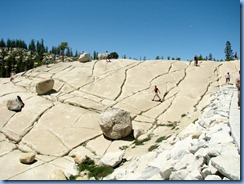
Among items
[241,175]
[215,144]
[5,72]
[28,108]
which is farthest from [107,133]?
[5,72]

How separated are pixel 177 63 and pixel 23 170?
70.2 ft

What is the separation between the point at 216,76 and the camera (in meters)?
26.8

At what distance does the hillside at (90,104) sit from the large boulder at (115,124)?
A: 1.72 feet

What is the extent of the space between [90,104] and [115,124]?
454 centimetres

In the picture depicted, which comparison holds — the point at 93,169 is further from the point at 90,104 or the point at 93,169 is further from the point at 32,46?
the point at 32,46

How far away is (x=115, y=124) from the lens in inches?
662

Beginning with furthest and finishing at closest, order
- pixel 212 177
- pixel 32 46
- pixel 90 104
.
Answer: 1. pixel 32 46
2. pixel 90 104
3. pixel 212 177

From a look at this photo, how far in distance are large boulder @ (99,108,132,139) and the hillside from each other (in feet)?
1.72

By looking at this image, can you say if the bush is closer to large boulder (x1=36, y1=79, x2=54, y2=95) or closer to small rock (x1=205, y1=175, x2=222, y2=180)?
small rock (x1=205, y1=175, x2=222, y2=180)

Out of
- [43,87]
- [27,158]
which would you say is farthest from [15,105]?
[27,158]

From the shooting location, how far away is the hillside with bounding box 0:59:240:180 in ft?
51.2

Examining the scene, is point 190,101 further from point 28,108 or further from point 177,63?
point 28,108

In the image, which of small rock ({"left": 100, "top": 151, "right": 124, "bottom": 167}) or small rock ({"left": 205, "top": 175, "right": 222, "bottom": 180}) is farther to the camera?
small rock ({"left": 100, "top": 151, "right": 124, "bottom": 167})

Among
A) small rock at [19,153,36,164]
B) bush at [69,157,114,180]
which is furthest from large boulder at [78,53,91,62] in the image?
bush at [69,157,114,180]
